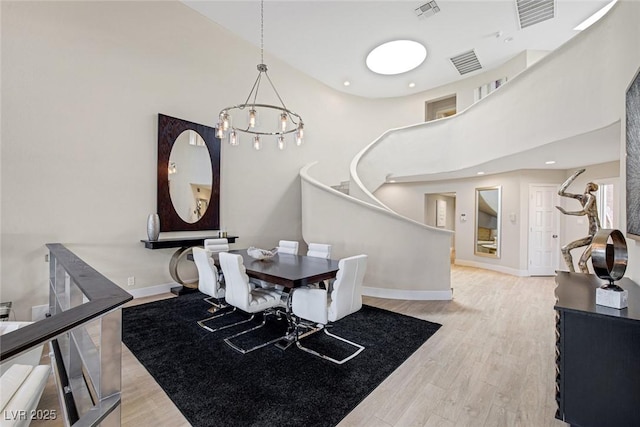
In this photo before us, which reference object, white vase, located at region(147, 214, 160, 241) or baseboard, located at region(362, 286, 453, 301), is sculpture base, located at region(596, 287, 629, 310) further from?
white vase, located at region(147, 214, 160, 241)

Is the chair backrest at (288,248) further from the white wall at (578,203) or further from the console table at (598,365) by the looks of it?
the white wall at (578,203)

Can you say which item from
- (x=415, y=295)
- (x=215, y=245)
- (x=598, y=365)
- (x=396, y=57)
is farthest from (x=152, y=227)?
(x=396, y=57)

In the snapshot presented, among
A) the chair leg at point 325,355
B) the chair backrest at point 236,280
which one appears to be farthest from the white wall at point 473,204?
the chair backrest at point 236,280

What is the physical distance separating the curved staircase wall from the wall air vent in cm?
360

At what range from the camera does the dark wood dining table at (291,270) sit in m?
2.65

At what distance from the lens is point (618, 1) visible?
259cm

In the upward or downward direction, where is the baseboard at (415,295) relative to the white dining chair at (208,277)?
downward

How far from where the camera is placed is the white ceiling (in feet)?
16.1

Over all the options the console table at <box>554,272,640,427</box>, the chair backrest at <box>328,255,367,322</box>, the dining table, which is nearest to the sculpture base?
the console table at <box>554,272,640,427</box>

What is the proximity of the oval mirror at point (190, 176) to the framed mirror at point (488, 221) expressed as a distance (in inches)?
249

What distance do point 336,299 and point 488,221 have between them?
5.88 meters

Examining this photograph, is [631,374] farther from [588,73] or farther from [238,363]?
[588,73]

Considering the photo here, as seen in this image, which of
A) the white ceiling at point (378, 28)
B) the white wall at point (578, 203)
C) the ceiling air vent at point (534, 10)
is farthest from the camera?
the white wall at point (578, 203)

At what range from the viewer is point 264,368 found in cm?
243
